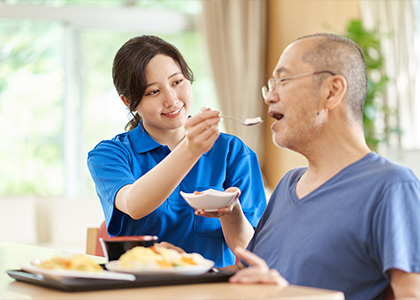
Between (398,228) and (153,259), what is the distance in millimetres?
539

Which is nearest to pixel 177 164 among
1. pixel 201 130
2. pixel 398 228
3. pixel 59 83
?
pixel 201 130

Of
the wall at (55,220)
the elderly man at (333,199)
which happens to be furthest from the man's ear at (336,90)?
the wall at (55,220)

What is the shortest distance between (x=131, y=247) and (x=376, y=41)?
3154 mm

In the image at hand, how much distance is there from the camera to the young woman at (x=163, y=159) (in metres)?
1.63

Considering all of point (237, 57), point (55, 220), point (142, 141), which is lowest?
point (55, 220)

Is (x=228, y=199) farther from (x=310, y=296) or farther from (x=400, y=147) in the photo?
(x=400, y=147)

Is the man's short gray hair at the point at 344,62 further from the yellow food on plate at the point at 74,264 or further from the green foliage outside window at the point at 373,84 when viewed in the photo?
the green foliage outside window at the point at 373,84

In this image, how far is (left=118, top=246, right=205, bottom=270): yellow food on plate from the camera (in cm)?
96

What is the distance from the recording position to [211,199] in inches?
51.7

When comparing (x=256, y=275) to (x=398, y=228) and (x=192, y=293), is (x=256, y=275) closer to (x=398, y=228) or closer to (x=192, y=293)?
(x=192, y=293)

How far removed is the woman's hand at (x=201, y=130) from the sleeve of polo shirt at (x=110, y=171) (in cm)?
37

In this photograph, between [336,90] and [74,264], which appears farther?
[336,90]

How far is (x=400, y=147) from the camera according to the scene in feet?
12.3

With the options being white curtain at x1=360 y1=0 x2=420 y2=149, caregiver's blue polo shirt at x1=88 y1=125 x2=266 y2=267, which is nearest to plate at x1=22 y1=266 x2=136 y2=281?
caregiver's blue polo shirt at x1=88 y1=125 x2=266 y2=267
